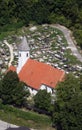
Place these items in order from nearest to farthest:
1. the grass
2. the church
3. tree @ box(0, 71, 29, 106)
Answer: the grass < tree @ box(0, 71, 29, 106) < the church

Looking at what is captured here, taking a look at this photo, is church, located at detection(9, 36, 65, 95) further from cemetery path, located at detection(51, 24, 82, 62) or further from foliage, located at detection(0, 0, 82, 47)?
foliage, located at detection(0, 0, 82, 47)

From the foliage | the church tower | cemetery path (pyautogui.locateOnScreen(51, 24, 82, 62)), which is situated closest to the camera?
the church tower

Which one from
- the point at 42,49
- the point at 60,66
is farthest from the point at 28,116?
the point at 42,49

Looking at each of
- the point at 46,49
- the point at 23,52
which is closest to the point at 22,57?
the point at 23,52

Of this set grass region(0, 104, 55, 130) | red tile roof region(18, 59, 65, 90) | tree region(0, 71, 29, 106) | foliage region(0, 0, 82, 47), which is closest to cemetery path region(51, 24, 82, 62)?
foliage region(0, 0, 82, 47)

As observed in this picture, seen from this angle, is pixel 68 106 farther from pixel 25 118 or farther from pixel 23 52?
pixel 23 52

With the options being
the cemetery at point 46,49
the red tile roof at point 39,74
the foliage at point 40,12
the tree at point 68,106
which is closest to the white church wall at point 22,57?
the red tile roof at point 39,74

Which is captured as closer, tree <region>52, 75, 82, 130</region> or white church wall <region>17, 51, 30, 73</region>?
tree <region>52, 75, 82, 130</region>
